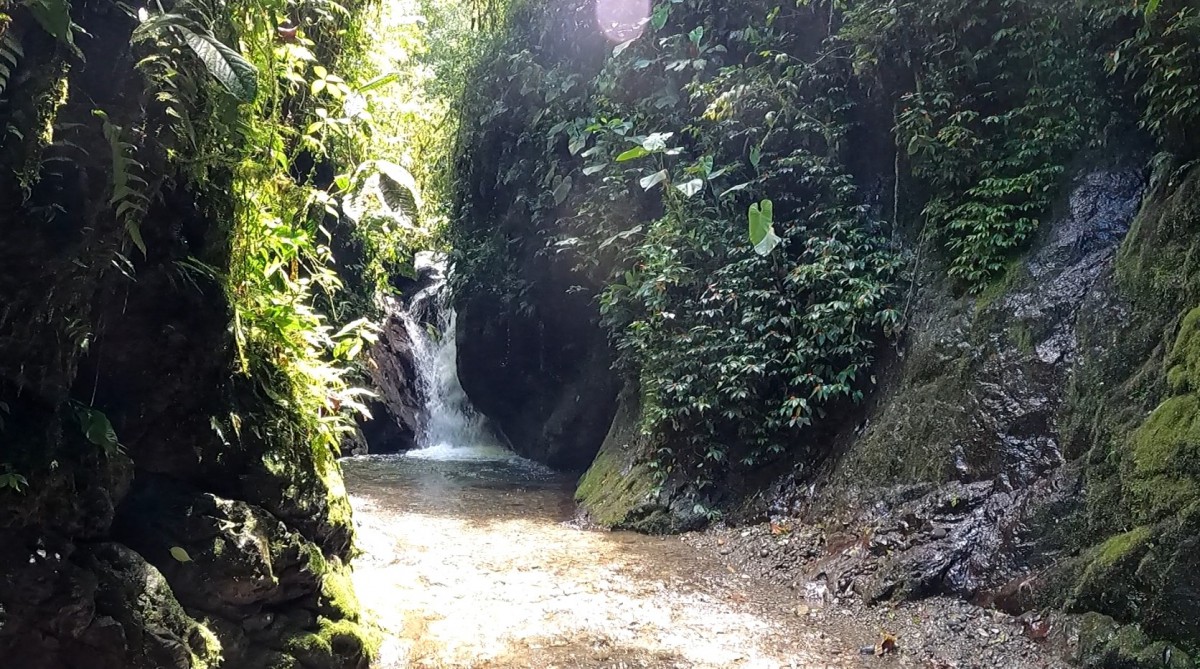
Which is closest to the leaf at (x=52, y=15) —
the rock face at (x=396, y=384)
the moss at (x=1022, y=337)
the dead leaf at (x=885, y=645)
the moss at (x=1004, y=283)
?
the dead leaf at (x=885, y=645)

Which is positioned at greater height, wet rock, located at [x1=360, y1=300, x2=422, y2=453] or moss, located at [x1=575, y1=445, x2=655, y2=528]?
wet rock, located at [x1=360, y1=300, x2=422, y2=453]

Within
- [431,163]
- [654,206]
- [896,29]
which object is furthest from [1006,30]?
[431,163]

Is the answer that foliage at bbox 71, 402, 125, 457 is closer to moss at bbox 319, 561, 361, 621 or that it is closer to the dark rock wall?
the dark rock wall

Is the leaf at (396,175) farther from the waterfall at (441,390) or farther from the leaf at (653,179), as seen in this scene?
the waterfall at (441,390)

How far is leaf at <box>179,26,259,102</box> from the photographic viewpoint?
2.99m

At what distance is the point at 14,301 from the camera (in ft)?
9.05

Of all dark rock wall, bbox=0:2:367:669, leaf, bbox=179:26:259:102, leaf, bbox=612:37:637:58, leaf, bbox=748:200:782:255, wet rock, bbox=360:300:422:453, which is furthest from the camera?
wet rock, bbox=360:300:422:453

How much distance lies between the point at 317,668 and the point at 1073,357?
5.17 metres

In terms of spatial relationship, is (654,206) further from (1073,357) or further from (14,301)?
(14,301)

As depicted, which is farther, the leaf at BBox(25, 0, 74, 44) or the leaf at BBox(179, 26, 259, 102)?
the leaf at BBox(179, 26, 259, 102)

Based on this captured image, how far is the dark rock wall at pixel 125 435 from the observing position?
2.74 metres

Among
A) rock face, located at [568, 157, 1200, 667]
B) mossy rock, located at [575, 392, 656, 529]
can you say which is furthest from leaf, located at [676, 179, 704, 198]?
mossy rock, located at [575, 392, 656, 529]

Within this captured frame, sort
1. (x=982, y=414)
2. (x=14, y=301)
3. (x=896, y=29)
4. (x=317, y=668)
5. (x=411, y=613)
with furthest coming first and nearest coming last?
(x=896, y=29), (x=982, y=414), (x=411, y=613), (x=317, y=668), (x=14, y=301)

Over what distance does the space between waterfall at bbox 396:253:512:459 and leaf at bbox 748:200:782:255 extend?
8.86 m
